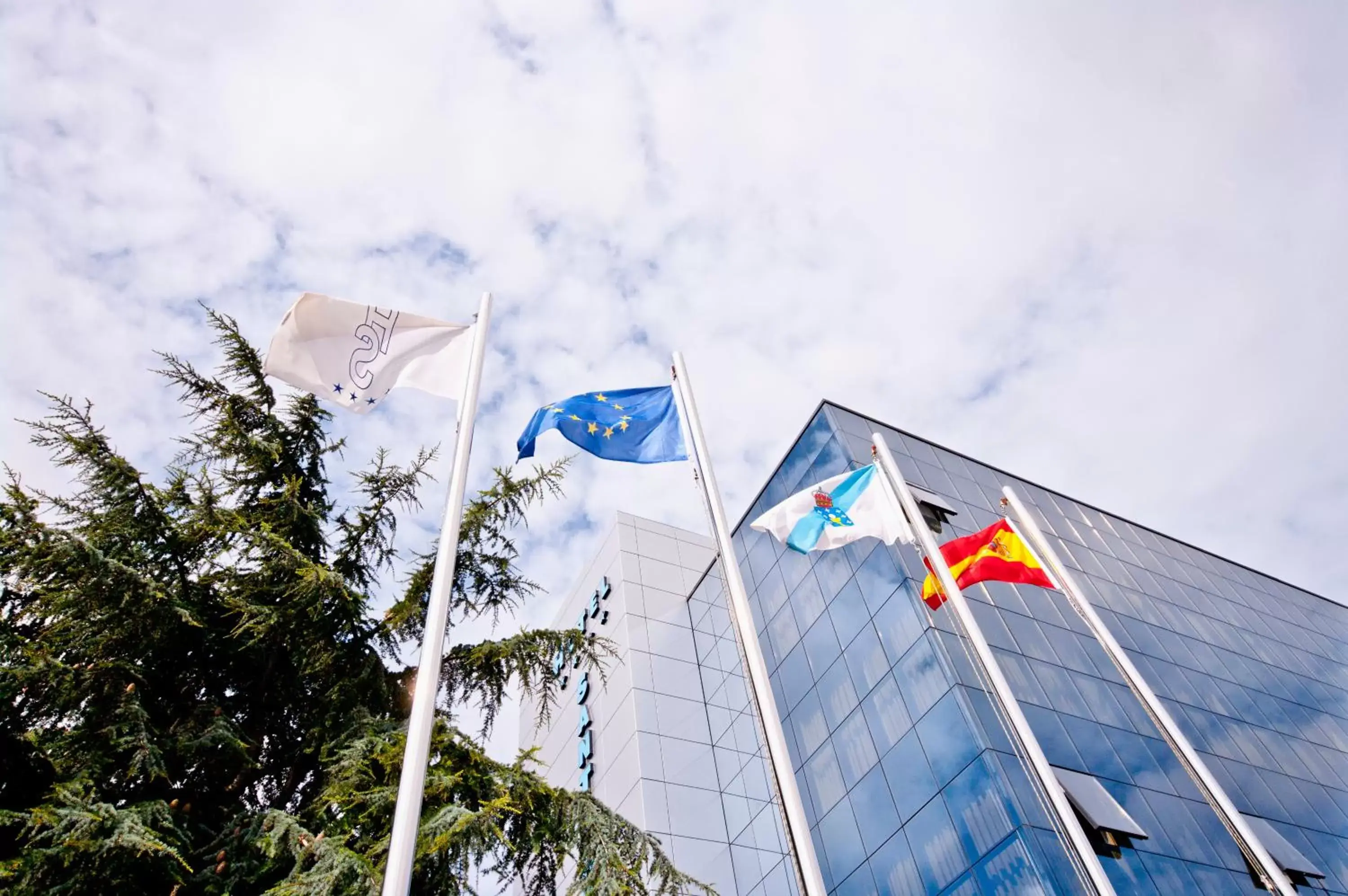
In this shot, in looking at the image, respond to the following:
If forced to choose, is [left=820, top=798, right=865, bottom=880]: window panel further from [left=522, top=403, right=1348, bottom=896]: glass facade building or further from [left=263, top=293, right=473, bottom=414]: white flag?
[left=263, top=293, right=473, bottom=414]: white flag

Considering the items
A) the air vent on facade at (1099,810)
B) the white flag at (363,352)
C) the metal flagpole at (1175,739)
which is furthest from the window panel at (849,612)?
the white flag at (363,352)

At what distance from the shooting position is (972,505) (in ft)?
86.7

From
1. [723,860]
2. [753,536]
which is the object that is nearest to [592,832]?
[723,860]

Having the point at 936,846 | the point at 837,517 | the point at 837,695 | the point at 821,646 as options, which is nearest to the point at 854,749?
the point at 837,695

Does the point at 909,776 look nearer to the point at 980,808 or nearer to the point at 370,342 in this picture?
the point at 980,808

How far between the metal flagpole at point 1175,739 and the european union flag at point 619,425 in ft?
16.7

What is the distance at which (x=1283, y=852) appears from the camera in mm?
19141

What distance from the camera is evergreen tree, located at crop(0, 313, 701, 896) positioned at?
715cm

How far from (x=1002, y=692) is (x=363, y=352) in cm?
791

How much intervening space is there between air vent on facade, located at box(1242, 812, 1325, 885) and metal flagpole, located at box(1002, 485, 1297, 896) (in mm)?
10659

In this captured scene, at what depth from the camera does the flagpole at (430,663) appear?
5.58 m

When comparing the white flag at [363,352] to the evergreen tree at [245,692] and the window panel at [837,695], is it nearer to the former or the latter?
the evergreen tree at [245,692]

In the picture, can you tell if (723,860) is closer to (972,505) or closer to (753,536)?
(753,536)

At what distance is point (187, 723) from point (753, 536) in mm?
21843
